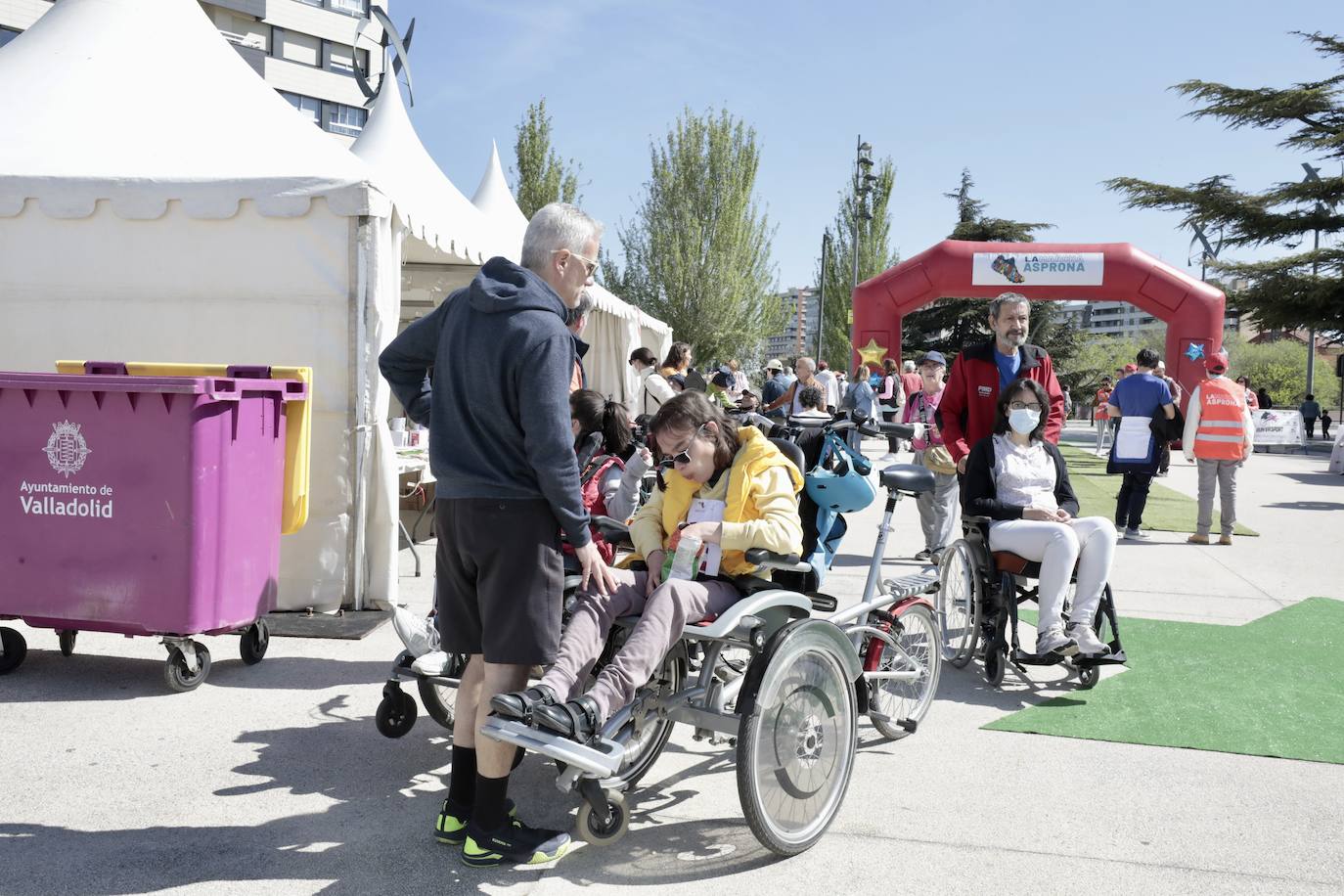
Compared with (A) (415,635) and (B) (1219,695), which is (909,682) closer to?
(B) (1219,695)

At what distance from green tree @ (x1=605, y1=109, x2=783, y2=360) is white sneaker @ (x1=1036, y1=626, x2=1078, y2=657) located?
31.5 meters

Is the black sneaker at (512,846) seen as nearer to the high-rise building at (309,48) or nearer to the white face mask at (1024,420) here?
the white face mask at (1024,420)

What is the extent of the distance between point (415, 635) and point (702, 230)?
33.5 meters

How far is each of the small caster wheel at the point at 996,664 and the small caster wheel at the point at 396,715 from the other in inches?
110

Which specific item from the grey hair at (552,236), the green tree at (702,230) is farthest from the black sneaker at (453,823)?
the green tree at (702,230)

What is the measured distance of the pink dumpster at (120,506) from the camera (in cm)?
478

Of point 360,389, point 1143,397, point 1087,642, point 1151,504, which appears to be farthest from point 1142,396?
point 360,389

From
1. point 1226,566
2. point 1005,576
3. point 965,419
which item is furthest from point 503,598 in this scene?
point 1226,566

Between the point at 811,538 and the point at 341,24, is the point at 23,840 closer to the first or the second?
the point at 811,538

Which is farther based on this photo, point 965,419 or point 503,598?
point 965,419

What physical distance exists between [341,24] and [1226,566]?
51.9 metres

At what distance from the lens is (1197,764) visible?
426cm

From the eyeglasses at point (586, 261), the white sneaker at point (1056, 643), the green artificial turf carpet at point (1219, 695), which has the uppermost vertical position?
the eyeglasses at point (586, 261)

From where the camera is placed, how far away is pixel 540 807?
3.67m
